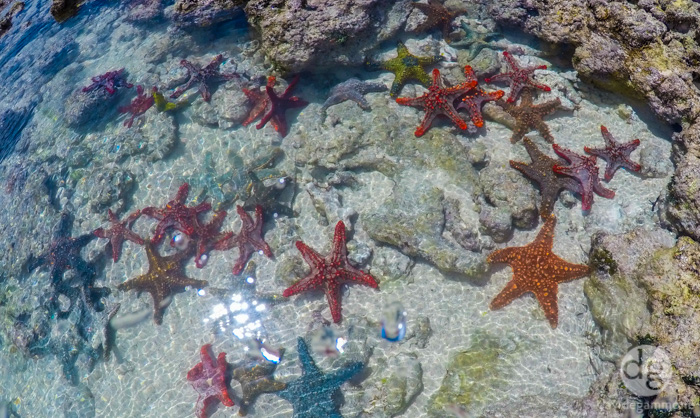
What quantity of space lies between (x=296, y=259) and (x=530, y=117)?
5.25 meters

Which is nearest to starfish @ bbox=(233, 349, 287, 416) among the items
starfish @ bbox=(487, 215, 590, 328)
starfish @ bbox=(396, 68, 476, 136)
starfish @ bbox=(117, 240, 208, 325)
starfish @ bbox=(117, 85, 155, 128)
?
starfish @ bbox=(117, 240, 208, 325)

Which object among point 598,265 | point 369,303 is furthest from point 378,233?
point 598,265

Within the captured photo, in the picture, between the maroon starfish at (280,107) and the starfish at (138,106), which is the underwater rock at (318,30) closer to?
the maroon starfish at (280,107)

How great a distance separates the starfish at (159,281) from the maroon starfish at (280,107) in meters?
3.49

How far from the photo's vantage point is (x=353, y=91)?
8.53 m

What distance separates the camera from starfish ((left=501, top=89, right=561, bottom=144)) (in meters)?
7.50

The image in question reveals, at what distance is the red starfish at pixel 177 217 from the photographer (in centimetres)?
784

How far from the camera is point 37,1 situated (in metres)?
15.7

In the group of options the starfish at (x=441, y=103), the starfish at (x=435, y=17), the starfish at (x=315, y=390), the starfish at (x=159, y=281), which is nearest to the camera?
the starfish at (x=315, y=390)

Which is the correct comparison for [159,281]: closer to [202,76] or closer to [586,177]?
[202,76]

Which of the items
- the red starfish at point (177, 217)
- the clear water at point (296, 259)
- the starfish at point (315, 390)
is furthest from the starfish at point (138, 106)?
the starfish at point (315, 390)

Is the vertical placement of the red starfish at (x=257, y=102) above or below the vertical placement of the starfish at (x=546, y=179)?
above

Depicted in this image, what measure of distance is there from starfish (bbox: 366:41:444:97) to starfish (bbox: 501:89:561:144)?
75.1 inches

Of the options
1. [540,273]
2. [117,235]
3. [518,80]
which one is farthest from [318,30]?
[540,273]
